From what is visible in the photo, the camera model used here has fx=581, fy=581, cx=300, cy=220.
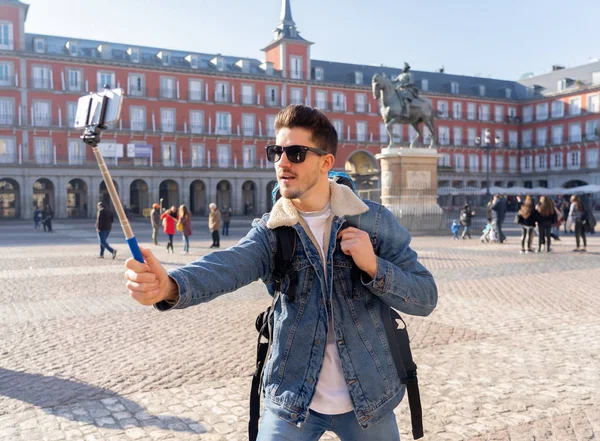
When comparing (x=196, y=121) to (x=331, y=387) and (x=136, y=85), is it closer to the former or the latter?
(x=136, y=85)

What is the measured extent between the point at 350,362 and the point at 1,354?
15.4 ft

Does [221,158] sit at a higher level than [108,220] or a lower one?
higher

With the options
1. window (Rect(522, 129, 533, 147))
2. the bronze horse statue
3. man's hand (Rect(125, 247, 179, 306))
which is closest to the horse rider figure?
the bronze horse statue

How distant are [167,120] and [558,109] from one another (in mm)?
38544

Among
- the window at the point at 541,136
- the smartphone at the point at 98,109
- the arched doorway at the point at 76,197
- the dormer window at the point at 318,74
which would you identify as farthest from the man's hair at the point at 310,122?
the window at the point at 541,136

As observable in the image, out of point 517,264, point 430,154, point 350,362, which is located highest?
point 430,154

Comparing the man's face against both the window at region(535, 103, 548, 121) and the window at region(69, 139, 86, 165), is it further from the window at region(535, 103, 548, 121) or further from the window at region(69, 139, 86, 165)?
the window at region(535, 103, 548, 121)

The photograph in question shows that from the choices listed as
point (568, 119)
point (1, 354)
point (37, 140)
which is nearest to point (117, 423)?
point (1, 354)

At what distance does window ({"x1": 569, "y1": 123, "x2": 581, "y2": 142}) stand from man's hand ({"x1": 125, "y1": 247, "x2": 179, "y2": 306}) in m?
61.6

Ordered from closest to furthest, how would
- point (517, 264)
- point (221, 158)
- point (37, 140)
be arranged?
1. point (517, 264)
2. point (37, 140)
3. point (221, 158)

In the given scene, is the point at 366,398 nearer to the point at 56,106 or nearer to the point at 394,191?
the point at 394,191

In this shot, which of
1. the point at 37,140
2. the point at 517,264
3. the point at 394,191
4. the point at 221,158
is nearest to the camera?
the point at 517,264

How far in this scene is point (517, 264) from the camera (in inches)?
472

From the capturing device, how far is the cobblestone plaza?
12.4 ft
